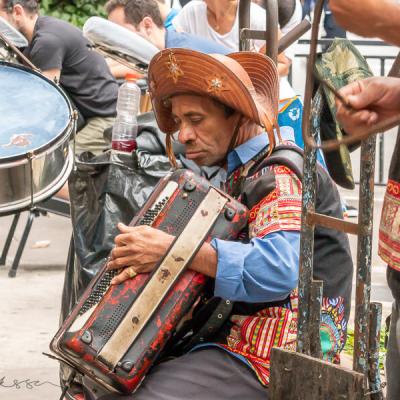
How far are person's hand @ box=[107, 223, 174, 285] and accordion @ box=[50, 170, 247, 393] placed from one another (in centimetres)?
2

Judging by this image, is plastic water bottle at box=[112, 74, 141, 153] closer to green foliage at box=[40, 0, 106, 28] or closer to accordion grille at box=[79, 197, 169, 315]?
accordion grille at box=[79, 197, 169, 315]

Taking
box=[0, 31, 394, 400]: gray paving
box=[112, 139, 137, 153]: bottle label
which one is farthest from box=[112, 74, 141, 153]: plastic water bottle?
box=[0, 31, 394, 400]: gray paving

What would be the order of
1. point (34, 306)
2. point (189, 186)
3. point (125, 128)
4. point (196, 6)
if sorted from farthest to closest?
point (34, 306)
point (196, 6)
point (125, 128)
point (189, 186)

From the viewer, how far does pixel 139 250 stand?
2840 mm

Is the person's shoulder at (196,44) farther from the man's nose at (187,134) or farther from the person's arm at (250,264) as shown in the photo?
the person's arm at (250,264)

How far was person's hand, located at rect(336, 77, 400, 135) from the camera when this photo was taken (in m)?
2.05

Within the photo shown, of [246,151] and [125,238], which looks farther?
[246,151]

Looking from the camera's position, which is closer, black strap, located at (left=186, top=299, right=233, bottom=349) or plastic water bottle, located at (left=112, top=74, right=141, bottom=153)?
black strap, located at (left=186, top=299, right=233, bottom=349)

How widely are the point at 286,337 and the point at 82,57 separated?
483 centimetres

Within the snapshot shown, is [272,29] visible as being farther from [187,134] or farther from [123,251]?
[123,251]

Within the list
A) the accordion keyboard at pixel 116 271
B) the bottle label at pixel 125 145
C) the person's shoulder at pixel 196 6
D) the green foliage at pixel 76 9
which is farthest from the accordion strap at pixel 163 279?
the green foliage at pixel 76 9

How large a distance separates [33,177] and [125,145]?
1.53 feet

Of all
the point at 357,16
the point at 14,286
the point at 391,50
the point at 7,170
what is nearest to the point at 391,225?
the point at 357,16

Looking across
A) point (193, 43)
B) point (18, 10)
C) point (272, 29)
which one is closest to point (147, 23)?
point (18, 10)
